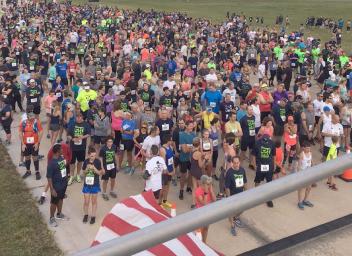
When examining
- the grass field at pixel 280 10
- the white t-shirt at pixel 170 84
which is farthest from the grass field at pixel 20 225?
the grass field at pixel 280 10

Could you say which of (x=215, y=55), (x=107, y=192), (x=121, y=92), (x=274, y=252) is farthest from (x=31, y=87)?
(x=274, y=252)

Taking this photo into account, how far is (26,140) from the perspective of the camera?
34.9 ft

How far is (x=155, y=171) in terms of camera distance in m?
8.88

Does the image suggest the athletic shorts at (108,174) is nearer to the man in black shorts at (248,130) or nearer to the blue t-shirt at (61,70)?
the man in black shorts at (248,130)

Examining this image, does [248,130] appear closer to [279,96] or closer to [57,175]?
[279,96]

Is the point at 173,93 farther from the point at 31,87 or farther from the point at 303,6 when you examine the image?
the point at 303,6

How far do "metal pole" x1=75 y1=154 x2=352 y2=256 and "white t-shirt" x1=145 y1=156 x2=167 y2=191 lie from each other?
7374mm

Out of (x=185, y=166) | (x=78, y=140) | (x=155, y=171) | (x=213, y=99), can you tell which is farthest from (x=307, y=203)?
(x=78, y=140)

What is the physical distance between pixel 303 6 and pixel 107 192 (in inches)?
2321

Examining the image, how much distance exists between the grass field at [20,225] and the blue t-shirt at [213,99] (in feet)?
18.6

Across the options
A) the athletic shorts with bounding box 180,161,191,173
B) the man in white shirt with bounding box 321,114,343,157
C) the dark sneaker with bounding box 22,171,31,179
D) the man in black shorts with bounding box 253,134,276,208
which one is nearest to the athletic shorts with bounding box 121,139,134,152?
the athletic shorts with bounding box 180,161,191,173

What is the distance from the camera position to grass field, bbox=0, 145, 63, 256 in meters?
8.13

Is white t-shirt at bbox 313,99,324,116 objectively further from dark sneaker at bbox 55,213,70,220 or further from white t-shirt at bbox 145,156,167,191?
dark sneaker at bbox 55,213,70,220

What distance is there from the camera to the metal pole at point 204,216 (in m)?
1.41
